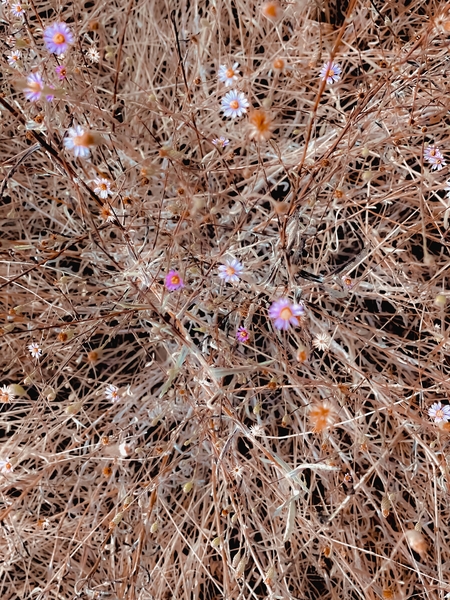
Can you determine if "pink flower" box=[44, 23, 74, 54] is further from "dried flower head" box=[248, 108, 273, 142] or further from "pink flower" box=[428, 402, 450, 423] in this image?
"pink flower" box=[428, 402, 450, 423]

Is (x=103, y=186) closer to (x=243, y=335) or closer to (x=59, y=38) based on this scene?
(x=59, y=38)

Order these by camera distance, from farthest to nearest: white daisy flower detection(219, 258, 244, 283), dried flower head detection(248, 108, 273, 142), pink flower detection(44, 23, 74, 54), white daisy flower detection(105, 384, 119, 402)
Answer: white daisy flower detection(105, 384, 119, 402)
white daisy flower detection(219, 258, 244, 283)
pink flower detection(44, 23, 74, 54)
dried flower head detection(248, 108, 273, 142)

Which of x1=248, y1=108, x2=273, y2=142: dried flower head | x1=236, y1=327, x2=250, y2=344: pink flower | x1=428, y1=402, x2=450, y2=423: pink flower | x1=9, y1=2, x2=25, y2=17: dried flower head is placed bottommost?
x1=428, y1=402, x2=450, y2=423: pink flower

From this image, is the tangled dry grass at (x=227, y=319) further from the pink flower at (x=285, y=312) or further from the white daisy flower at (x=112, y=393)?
the pink flower at (x=285, y=312)

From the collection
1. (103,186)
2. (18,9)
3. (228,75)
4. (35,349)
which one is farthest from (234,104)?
(35,349)

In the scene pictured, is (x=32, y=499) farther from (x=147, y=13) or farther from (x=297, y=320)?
(x=147, y=13)

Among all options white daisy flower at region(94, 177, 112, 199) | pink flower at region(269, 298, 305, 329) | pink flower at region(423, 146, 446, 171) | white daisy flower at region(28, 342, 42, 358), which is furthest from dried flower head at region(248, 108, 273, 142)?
white daisy flower at region(28, 342, 42, 358)
